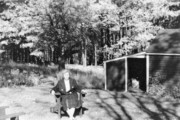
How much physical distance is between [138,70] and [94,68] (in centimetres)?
874

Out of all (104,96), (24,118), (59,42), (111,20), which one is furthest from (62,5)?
(24,118)

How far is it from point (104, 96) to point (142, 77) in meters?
7.22

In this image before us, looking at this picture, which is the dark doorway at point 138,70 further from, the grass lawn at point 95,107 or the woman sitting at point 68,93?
the woman sitting at point 68,93

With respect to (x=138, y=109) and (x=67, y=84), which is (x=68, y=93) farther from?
(x=138, y=109)

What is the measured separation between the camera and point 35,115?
1074 cm

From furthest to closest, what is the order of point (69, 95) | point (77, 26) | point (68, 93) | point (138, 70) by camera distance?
point (138, 70) → point (77, 26) → point (68, 93) → point (69, 95)

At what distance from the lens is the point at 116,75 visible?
20.7m

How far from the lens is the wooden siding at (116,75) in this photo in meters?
20.5

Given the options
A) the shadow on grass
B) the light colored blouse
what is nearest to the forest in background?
the shadow on grass

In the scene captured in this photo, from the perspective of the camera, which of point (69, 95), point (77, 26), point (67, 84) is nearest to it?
point (69, 95)

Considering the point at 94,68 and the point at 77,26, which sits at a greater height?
the point at 77,26

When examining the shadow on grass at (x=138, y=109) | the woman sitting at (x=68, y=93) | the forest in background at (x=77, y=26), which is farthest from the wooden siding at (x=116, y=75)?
the woman sitting at (x=68, y=93)

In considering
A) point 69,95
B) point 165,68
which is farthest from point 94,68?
point 69,95

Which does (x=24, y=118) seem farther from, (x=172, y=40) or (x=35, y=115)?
(x=172, y=40)
